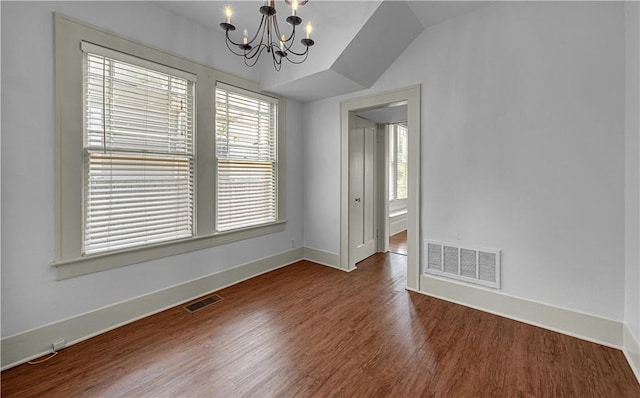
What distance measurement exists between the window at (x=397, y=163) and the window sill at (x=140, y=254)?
4162 mm

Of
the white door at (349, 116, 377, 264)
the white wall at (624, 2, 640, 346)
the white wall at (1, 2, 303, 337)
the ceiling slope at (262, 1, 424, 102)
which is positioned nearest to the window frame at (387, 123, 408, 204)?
the white door at (349, 116, 377, 264)

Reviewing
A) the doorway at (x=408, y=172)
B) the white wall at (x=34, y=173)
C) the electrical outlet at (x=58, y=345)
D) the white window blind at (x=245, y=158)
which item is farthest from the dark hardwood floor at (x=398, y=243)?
the electrical outlet at (x=58, y=345)

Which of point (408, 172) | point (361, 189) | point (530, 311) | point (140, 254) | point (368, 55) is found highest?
point (368, 55)

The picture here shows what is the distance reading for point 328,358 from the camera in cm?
206

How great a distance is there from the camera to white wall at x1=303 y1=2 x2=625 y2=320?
2.21 metres

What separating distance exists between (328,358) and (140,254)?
1.97m

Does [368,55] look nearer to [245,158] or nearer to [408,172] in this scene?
[408,172]

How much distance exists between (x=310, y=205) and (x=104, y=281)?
2.69 metres

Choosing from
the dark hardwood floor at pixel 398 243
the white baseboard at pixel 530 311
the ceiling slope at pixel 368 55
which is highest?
the ceiling slope at pixel 368 55

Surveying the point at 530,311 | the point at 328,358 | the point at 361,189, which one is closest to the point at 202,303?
the point at 328,358

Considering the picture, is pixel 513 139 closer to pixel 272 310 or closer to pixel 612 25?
pixel 612 25

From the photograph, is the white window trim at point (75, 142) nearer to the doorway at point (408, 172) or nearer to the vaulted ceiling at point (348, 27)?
the vaulted ceiling at point (348, 27)

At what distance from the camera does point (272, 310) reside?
280 cm

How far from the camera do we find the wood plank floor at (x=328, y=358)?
69.3 inches
